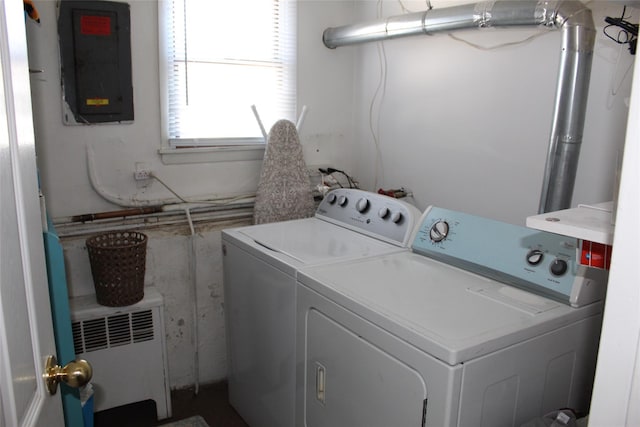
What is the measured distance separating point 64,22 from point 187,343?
5.13 feet

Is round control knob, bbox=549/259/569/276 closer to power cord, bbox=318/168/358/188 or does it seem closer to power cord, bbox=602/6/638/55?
power cord, bbox=602/6/638/55

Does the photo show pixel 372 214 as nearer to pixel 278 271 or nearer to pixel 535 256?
pixel 278 271

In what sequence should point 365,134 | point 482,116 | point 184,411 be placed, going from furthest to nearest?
point 365,134 → point 184,411 → point 482,116

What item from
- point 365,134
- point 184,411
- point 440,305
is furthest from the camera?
point 365,134

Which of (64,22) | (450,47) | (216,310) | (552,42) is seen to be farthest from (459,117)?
(64,22)

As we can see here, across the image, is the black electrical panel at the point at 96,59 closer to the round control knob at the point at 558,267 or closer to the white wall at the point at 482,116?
the white wall at the point at 482,116

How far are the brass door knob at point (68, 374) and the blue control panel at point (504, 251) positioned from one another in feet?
3.96

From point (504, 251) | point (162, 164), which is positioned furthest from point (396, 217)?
point (162, 164)

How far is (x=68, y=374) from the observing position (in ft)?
3.23

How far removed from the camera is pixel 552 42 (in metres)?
1.87

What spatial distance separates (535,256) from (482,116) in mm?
819

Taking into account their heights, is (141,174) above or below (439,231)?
above

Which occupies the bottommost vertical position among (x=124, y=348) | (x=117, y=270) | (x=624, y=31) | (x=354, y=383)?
(x=124, y=348)

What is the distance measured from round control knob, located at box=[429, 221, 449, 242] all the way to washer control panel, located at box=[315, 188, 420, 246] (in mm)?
130
